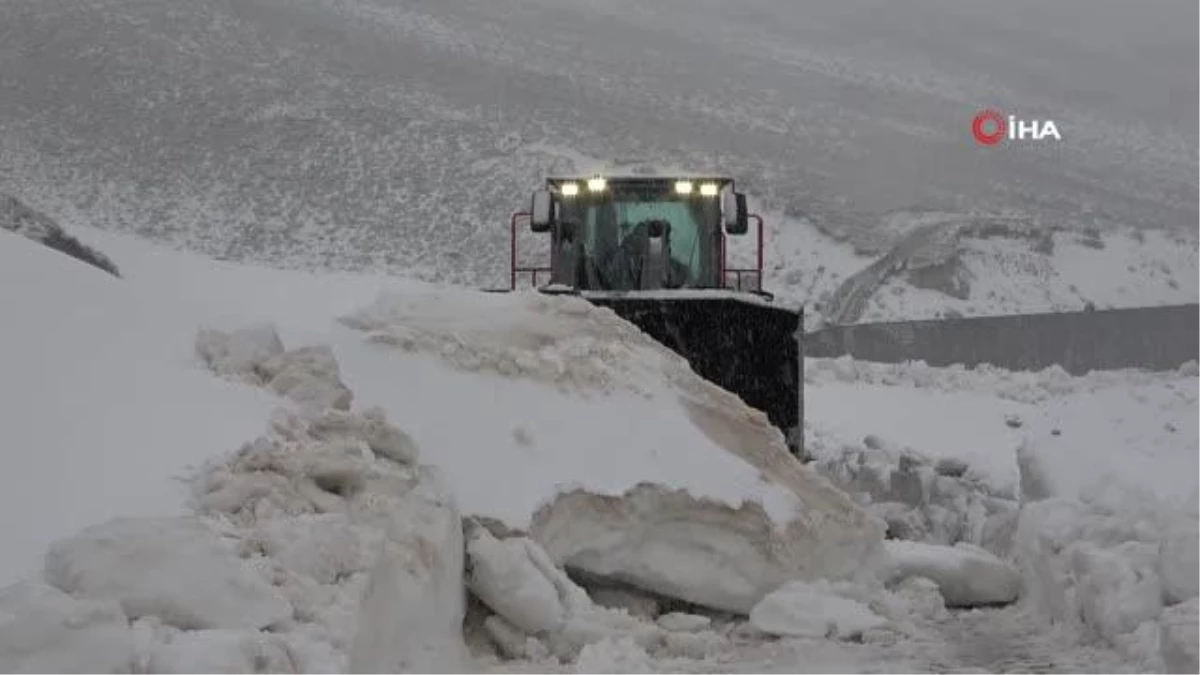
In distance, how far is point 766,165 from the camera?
152 feet

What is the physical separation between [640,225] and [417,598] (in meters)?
7.24

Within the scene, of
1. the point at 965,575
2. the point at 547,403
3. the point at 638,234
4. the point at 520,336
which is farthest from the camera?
the point at 638,234

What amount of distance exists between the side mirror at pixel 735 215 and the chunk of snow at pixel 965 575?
3.53 metres

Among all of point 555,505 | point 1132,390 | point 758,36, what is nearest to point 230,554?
point 555,505

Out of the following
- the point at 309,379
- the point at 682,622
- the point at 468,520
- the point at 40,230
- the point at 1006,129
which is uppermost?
the point at 1006,129

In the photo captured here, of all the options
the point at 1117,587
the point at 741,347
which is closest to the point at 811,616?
the point at 1117,587

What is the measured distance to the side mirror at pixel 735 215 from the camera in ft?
35.1

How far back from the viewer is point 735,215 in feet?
35.3

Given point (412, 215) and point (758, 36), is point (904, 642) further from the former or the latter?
point (758, 36)

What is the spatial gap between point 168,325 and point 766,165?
40803mm

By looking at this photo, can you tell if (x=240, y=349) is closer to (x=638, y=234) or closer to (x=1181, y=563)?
(x=1181, y=563)

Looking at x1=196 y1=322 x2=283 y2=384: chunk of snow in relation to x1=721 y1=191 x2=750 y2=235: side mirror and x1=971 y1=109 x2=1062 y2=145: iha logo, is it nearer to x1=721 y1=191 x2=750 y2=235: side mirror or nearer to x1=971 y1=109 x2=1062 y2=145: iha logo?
x1=721 y1=191 x2=750 y2=235: side mirror

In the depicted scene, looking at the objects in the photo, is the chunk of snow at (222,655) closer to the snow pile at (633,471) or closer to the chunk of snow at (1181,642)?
the snow pile at (633,471)

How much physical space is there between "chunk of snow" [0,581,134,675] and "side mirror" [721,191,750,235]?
7785 millimetres
